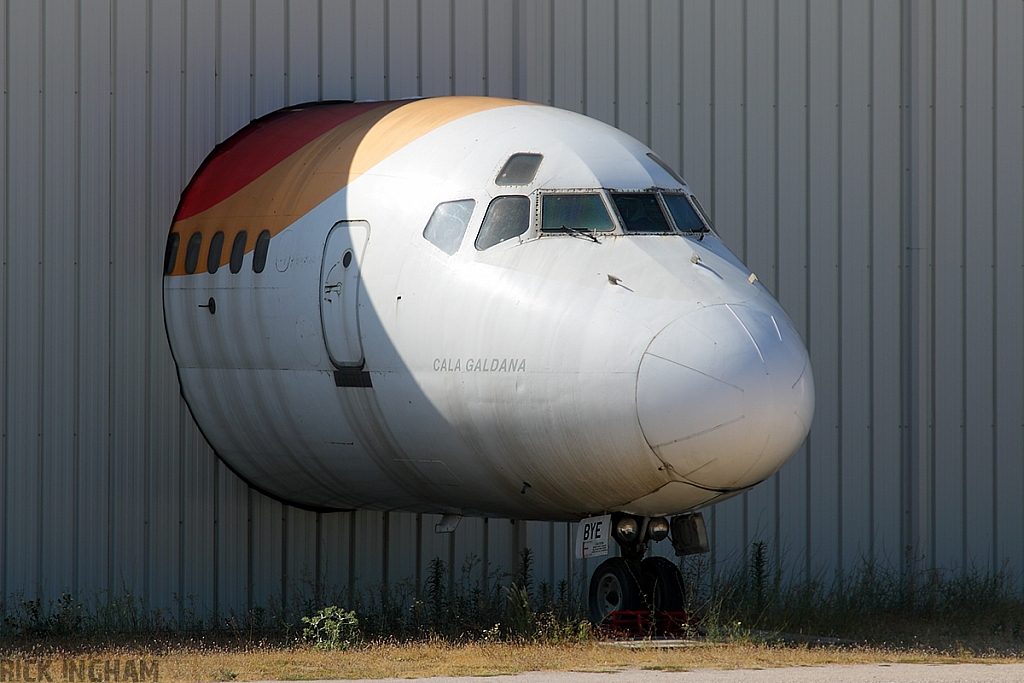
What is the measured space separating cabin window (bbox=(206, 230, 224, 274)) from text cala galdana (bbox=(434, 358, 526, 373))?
325cm

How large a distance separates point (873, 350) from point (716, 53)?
4.04 meters

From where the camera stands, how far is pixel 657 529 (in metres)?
11.8

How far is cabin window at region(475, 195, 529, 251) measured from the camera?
11.7m

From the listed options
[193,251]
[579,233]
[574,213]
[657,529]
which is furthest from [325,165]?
[657,529]

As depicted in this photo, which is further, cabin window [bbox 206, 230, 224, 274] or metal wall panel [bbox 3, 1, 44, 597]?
Answer: metal wall panel [bbox 3, 1, 44, 597]

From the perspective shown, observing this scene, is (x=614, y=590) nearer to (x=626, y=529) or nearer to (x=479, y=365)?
(x=626, y=529)

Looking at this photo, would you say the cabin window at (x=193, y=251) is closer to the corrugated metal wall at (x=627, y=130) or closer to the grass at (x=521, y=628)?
the corrugated metal wall at (x=627, y=130)

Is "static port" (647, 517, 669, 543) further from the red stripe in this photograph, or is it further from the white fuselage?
the red stripe

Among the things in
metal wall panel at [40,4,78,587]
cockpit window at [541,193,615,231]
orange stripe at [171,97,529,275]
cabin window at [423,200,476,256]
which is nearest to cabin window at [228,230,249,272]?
orange stripe at [171,97,529,275]

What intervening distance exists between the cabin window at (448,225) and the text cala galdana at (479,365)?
2.88 ft

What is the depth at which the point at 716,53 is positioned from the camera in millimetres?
17969

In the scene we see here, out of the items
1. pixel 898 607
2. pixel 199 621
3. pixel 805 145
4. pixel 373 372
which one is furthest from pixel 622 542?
pixel 805 145

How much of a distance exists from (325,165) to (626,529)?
4.29 m

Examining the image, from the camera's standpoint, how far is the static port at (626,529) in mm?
11570
